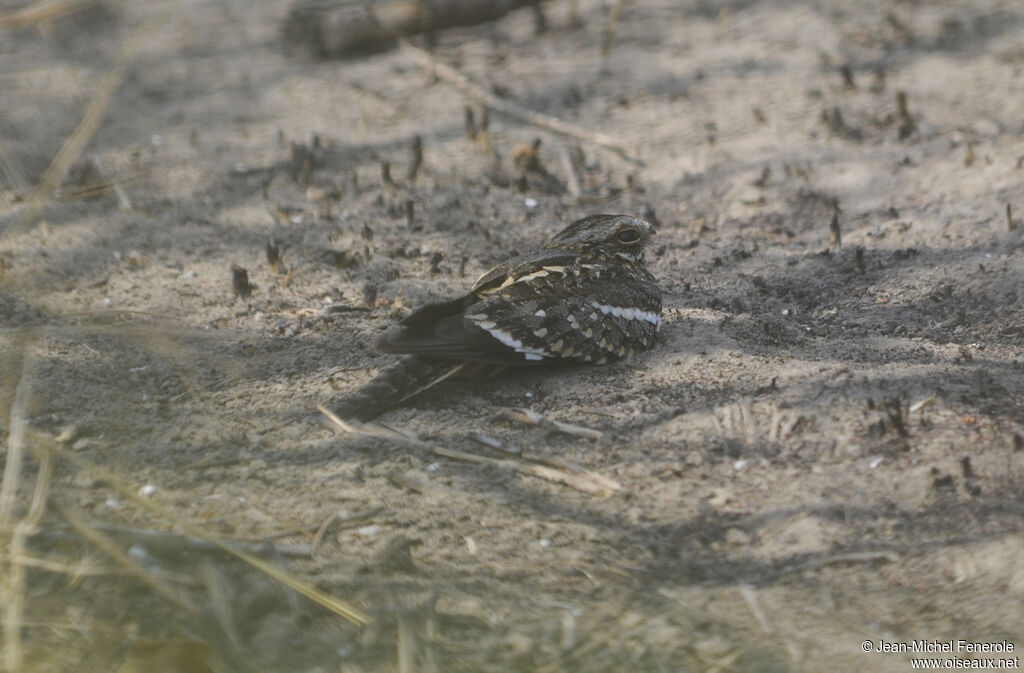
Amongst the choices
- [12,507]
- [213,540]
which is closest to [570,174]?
[213,540]

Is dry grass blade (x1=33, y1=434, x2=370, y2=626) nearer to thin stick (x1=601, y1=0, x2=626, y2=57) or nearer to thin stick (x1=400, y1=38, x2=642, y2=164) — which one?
thin stick (x1=400, y1=38, x2=642, y2=164)

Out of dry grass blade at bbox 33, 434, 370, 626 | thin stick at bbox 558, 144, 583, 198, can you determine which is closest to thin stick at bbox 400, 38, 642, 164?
thin stick at bbox 558, 144, 583, 198

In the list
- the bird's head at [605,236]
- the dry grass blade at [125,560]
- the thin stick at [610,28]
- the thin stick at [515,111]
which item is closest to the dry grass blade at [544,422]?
the bird's head at [605,236]

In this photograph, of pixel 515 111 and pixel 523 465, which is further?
pixel 515 111

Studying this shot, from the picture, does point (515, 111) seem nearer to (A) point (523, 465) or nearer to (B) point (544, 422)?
(B) point (544, 422)

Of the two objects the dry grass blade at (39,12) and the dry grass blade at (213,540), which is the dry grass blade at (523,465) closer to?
the dry grass blade at (213,540)
